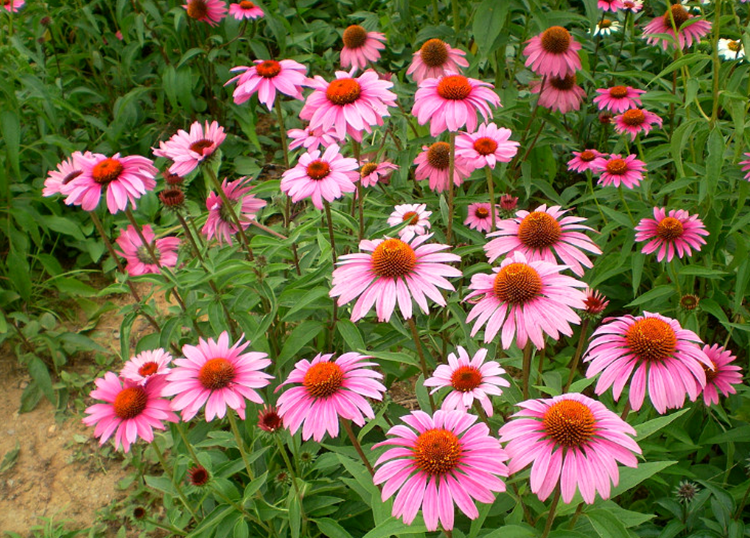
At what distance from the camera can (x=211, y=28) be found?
417 cm

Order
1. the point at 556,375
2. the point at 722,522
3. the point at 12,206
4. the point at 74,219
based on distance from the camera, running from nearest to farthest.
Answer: the point at 722,522
the point at 556,375
the point at 12,206
the point at 74,219

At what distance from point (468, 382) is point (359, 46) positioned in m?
2.41

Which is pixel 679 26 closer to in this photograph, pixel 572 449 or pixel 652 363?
pixel 652 363

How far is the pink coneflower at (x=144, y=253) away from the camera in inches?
87.8

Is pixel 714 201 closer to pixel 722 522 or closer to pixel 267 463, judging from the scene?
pixel 722 522

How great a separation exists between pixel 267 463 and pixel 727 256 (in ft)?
6.62

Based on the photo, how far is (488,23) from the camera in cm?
250

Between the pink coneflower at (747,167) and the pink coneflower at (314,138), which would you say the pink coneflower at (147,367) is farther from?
the pink coneflower at (747,167)

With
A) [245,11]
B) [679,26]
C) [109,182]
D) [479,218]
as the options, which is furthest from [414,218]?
[245,11]

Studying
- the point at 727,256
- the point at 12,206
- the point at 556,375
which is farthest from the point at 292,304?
the point at 12,206

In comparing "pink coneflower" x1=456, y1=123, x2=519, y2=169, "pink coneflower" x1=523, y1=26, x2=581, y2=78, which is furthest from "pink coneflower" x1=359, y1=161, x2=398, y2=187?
"pink coneflower" x1=523, y1=26, x2=581, y2=78

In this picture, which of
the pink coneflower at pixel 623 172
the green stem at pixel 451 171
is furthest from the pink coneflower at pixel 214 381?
the pink coneflower at pixel 623 172

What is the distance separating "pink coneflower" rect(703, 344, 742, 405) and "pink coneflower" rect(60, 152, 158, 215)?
176 cm

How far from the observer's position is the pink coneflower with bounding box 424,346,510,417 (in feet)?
4.28
